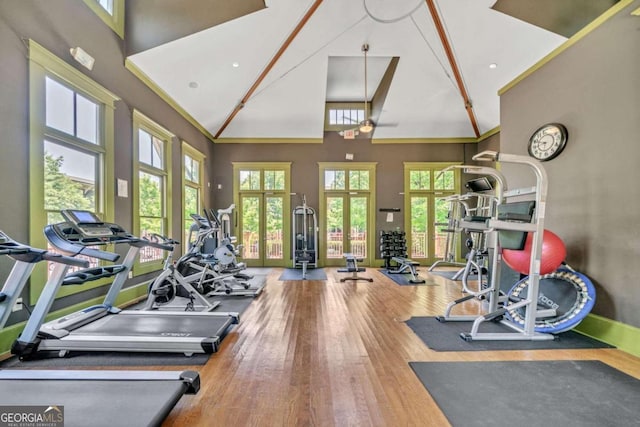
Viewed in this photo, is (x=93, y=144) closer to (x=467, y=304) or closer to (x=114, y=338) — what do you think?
(x=114, y=338)

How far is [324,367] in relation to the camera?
230 centimetres

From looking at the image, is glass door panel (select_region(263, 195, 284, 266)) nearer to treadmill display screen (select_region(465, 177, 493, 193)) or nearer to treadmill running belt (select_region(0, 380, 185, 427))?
treadmill display screen (select_region(465, 177, 493, 193))

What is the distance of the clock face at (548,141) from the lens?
340 centimetres

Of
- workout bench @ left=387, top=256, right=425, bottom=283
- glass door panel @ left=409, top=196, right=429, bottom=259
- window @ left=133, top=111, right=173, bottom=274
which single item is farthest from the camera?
glass door panel @ left=409, top=196, right=429, bottom=259

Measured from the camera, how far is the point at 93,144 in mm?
3484

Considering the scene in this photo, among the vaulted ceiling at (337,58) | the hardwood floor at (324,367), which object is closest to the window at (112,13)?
the vaulted ceiling at (337,58)

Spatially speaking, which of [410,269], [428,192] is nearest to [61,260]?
[410,269]

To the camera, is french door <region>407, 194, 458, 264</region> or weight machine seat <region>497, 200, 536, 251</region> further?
french door <region>407, 194, 458, 264</region>

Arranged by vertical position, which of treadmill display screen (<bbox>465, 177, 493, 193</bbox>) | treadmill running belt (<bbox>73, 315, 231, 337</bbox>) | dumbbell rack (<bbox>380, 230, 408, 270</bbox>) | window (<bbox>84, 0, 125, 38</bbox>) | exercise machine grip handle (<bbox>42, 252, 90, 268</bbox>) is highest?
window (<bbox>84, 0, 125, 38</bbox>)

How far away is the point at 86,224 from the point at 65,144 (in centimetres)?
136

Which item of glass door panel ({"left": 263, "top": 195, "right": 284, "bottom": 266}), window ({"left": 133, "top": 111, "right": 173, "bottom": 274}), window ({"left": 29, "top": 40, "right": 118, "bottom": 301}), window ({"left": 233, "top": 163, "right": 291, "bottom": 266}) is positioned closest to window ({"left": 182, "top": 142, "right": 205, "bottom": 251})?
window ({"left": 133, "top": 111, "right": 173, "bottom": 274})

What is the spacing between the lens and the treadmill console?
2424 mm

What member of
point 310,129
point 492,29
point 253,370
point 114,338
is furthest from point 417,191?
point 114,338

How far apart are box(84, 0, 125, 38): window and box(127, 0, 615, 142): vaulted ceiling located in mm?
125
